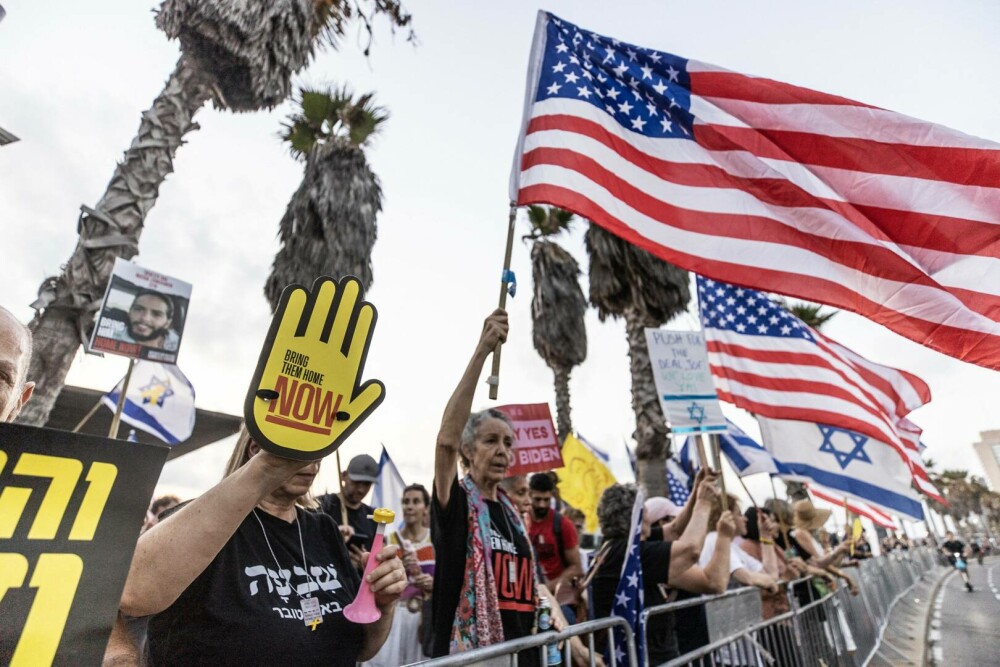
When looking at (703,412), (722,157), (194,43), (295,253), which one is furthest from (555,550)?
(295,253)

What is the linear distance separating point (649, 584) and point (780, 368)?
320 cm

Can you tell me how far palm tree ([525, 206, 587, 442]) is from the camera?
17.8 metres

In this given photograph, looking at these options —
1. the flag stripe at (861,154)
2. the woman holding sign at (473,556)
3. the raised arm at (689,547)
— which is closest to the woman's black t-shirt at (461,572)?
the woman holding sign at (473,556)

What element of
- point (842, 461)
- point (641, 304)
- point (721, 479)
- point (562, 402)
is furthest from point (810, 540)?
point (562, 402)

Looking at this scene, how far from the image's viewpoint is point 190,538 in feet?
3.41

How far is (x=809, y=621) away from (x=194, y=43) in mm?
8432

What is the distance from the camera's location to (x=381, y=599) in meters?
1.50

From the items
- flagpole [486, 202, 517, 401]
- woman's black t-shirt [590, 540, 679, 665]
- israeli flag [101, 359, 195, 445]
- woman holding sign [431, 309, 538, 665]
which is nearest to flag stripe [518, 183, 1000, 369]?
flagpole [486, 202, 517, 401]

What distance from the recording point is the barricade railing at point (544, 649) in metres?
1.70

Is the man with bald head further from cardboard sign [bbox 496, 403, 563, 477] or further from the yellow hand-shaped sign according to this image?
cardboard sign [bbox 496, 403, 563, 477]

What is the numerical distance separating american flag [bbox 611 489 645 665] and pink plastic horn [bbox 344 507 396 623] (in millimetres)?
1710

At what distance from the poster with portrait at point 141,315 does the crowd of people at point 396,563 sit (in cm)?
203

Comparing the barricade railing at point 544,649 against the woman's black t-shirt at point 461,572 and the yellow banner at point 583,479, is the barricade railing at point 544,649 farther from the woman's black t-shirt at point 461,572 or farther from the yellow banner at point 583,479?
the yellow banner at point 583,479

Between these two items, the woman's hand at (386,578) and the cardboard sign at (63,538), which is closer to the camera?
the cardboard sign at (63,538)
